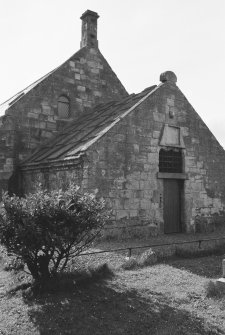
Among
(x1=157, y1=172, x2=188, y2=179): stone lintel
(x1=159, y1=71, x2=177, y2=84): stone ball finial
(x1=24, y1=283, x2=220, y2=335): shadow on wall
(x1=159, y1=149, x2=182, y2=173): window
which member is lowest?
(x1=24, y1=283, x2=220, y2=335): shadow on wall

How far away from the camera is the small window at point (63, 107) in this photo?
54.4 ft

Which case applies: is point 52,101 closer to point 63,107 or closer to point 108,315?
point 63,107

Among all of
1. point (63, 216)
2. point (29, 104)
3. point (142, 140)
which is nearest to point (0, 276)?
point (63, 216)

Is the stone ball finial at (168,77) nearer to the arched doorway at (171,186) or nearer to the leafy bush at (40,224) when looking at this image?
the arched doorway at (171,186)

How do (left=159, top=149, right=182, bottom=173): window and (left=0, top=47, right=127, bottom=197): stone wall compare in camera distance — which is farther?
(left=0, top=47, right=127, bottom=197): stone wall

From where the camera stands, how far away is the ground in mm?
5254

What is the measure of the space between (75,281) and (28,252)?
1.16m

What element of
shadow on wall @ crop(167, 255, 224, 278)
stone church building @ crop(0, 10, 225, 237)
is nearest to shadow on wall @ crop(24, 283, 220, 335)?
shadow on wall @ crop(167, 255, 224, 278)

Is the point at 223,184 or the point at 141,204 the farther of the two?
the point at 223,184

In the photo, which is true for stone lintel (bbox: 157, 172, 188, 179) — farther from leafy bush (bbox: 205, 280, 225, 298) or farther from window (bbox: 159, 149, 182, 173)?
leafy bush (bbox: 205, 280, 225, 298)

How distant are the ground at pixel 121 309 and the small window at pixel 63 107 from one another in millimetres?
10214

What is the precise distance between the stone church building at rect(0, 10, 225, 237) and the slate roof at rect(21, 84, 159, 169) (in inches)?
2.4

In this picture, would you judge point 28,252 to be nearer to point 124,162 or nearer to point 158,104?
point 124,162

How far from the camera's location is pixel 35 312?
5.66 metres
